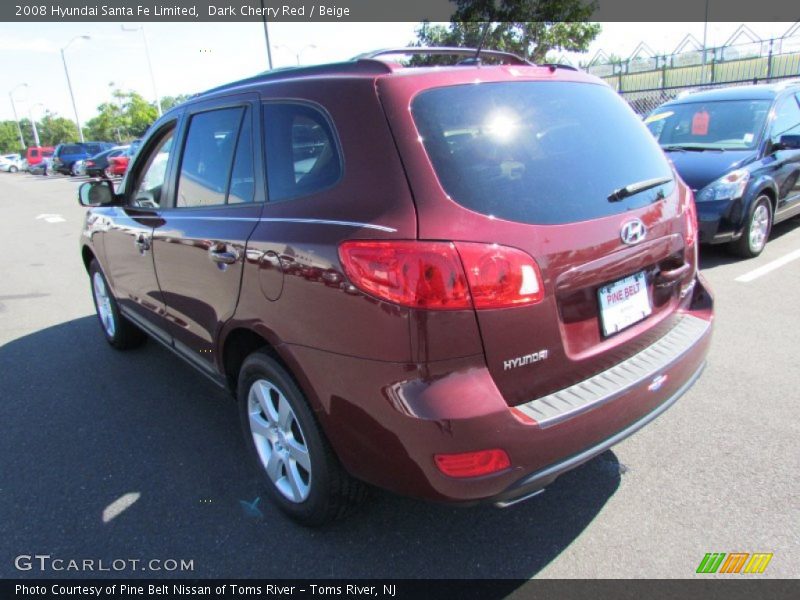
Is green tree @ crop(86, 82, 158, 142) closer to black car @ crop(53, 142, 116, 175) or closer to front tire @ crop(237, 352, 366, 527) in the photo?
black car @ crop(53, 142, 116, 175)

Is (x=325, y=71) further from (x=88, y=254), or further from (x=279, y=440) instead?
(x=88, y=254)

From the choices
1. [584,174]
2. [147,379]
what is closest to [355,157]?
[584,174]

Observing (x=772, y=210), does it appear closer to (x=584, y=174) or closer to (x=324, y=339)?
(x=584, y=174)

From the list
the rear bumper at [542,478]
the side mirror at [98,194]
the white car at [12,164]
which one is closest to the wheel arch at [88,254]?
the side mirror at [98,194]

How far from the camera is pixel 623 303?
89.1 inches

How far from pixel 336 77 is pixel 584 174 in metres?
1.01

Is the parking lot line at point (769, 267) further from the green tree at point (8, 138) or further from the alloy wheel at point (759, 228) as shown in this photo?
the green tree at point (8, 138)

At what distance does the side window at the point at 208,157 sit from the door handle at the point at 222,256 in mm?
262

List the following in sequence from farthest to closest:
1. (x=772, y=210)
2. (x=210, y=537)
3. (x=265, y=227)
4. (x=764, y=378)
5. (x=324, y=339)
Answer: (x=772, y=210), (x=764, y=378), (x=210, y=537), (x=265, y=227), (x=324, y=339)

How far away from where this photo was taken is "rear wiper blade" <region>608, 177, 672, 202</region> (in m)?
2.26

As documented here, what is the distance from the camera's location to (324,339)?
81.0 inches

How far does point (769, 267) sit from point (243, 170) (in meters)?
5.40

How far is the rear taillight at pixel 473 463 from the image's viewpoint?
73.0 inches

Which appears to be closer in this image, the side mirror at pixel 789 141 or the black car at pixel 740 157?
the black car at pixel 740 157
